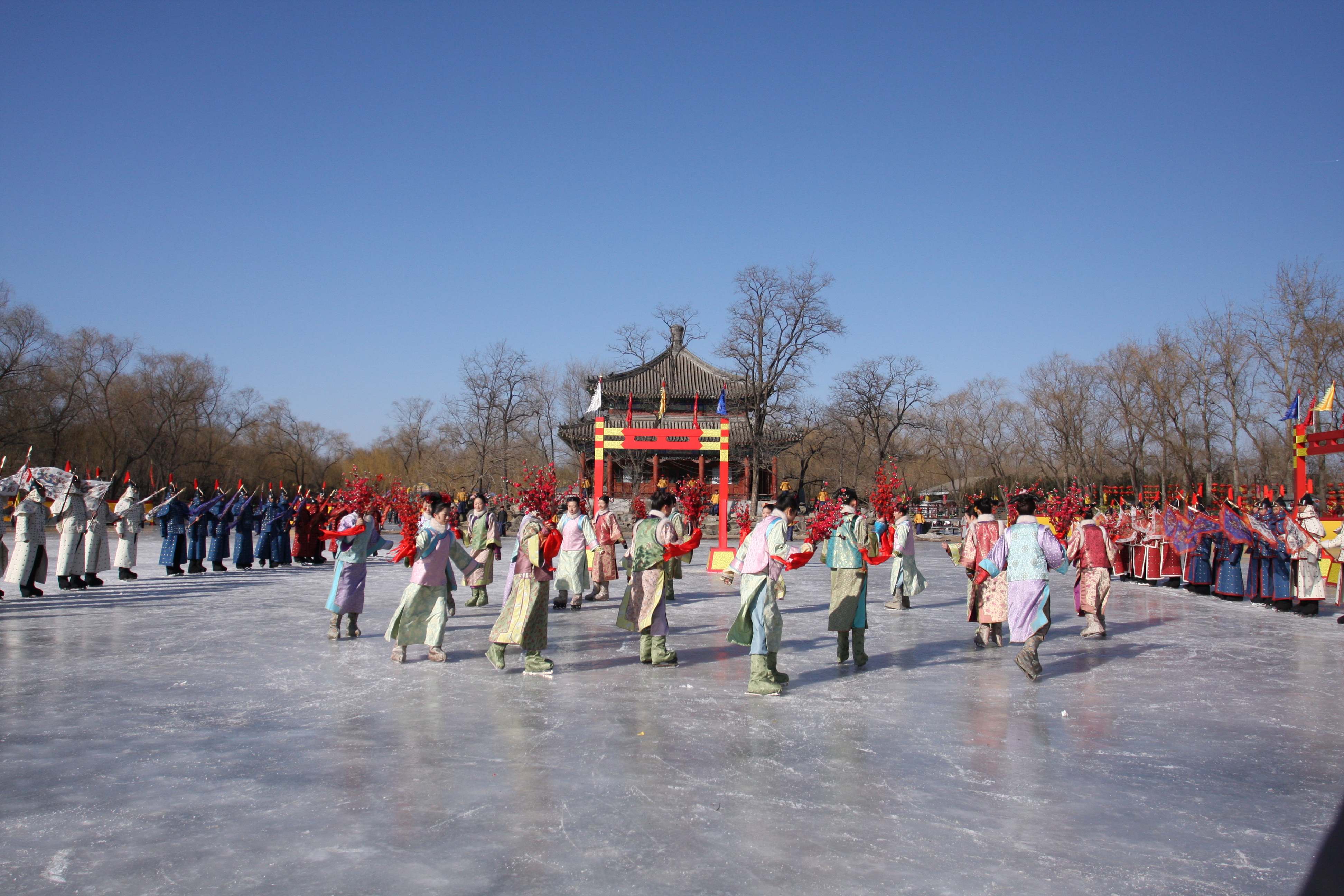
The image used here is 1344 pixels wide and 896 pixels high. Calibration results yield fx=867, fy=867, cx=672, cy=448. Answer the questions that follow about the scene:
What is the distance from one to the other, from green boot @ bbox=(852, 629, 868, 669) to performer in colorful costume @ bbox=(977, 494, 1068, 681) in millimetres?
1288

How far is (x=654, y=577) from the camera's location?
780 centimetres

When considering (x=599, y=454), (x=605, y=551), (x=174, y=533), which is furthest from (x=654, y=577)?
(x=174, y=533)

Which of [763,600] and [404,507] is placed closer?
[763,600]

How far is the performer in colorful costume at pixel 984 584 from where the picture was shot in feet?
30.2

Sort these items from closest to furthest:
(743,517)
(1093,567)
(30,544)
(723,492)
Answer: (1093,567) < (30,544) < (743,517) < (723,492)

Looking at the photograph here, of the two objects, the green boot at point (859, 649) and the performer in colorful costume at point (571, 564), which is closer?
the green boot at point (859, 649)

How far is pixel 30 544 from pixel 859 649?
1121cm

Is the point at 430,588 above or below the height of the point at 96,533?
below

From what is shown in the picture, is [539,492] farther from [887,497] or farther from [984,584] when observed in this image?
[984,584]

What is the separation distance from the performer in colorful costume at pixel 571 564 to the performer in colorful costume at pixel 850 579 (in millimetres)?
3583

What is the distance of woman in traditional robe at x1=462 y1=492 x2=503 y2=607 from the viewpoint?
Answer: 421 inches

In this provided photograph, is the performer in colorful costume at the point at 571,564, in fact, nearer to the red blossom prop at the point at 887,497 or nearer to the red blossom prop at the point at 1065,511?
the red blossom prop at the point at 887,497

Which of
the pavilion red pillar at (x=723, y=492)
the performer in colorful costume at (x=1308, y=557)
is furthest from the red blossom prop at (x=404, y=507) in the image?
the performer in colorful costume at (x=1308, y=557)

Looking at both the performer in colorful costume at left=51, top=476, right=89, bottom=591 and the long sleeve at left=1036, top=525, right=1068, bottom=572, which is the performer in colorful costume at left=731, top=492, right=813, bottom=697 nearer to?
the long sleeve at left=1036, top=525, right=1068, bottom=572
